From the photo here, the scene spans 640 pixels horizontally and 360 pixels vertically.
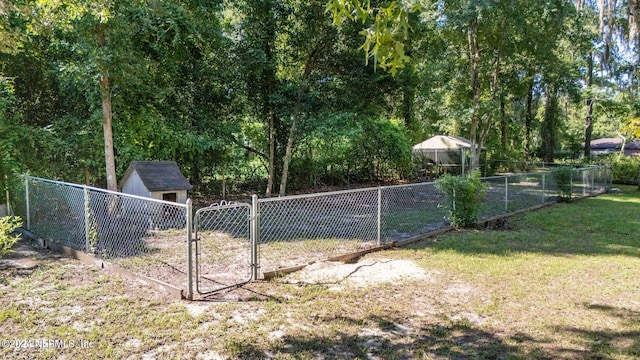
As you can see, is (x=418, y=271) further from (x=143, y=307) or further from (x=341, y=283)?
(x=143, y=307)

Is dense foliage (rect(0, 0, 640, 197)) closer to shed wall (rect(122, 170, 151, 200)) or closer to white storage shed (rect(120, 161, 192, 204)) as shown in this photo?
shed wall (rect(122, 170, 151, 200))

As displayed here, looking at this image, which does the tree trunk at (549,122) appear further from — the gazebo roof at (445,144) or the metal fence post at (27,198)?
the metal fence post at (27,198)

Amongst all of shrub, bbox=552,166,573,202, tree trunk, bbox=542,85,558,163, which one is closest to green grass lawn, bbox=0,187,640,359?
shrub, bbox=552,166,573,202

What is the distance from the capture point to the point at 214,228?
7.07 meters

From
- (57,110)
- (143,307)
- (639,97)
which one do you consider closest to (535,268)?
(143,307)

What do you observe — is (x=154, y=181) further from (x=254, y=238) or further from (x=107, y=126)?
(x=254, y=238)

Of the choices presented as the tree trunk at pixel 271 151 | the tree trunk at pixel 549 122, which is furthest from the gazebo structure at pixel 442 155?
the tree trunk at pixel 271 151

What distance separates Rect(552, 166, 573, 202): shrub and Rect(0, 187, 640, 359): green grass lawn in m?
6.83

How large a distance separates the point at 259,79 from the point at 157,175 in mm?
5247

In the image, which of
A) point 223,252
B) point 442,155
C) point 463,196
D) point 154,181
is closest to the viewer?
point 223,252

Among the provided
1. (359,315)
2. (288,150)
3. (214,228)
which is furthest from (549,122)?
(359,315)

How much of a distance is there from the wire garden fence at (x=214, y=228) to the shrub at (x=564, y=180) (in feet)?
13.8

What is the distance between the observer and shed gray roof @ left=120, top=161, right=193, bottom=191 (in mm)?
7242

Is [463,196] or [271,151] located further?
[271,151]
